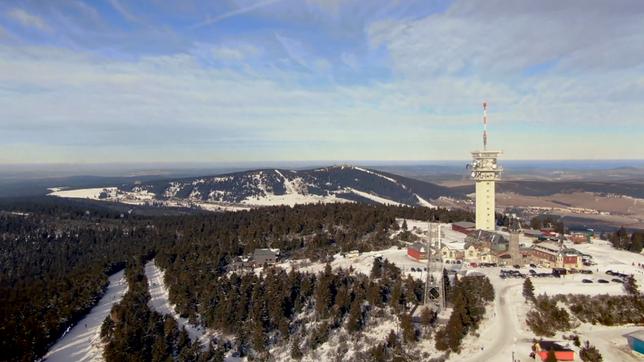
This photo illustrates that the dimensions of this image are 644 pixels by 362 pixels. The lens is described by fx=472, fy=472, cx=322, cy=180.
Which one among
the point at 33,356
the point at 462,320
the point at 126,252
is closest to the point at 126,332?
the point at 33,356

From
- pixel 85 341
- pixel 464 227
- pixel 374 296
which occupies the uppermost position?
pixel 464 227

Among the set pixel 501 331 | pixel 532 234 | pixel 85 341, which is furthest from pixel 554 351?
pixel 85 341

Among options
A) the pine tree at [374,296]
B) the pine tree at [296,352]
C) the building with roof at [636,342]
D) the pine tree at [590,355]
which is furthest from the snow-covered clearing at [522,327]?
the pine tree at [296,352]

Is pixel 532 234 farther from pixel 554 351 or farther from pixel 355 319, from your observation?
pixel 355 319

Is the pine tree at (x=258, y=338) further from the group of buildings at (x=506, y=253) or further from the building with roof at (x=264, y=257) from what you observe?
the group of buildings at (x=506, y=253)

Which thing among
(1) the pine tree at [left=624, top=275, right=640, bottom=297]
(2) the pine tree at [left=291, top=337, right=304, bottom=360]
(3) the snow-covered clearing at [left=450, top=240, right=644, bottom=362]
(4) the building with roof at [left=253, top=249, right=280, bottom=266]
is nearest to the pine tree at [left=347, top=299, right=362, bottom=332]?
(2) the pine tree at [left=291, top=337, right=304, bottom=360]

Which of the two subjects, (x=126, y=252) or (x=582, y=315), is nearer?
(x=582, y=315)

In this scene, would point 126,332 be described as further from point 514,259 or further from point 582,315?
point 514,259
